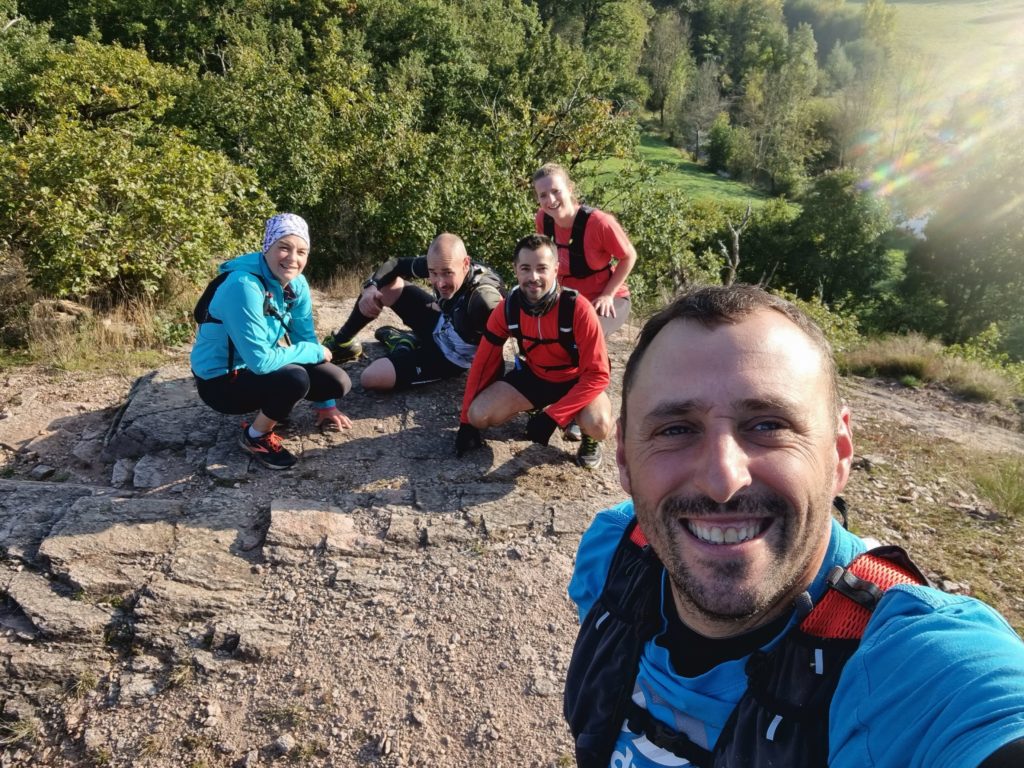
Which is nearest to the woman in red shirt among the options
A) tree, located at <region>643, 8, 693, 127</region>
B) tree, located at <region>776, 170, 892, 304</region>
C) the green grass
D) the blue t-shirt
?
the blue t-shirt

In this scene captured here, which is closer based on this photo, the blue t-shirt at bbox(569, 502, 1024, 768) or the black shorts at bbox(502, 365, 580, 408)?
the blue t-shirt at bbox(569, 502, 1024, 768)

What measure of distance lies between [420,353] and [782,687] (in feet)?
14.1

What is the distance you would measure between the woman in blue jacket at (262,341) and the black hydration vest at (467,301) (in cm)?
108

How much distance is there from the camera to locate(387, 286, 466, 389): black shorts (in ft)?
16.9

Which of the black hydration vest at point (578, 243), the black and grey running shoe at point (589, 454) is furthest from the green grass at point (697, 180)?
the black and grey running shoe at point (589, 454)

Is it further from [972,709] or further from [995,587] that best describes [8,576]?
[995,587]

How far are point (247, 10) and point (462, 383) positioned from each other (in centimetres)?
2159

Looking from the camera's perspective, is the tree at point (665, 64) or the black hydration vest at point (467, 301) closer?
the black hydration vest at point (467, 301)

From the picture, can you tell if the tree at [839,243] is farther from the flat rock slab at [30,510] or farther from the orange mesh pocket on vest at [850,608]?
the orange mesh pocket on vest at [850,608]

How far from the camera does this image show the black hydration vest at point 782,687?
1115 millimetres

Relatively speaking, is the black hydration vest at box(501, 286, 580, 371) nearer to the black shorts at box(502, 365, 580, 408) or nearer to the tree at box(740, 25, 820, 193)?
the black shorts at box(502, 365, 580, 408)

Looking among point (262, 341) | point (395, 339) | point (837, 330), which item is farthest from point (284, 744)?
point (837, 330)

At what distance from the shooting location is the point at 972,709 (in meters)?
0.98

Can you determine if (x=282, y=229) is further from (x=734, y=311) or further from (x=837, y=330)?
(x=837, y=330)
